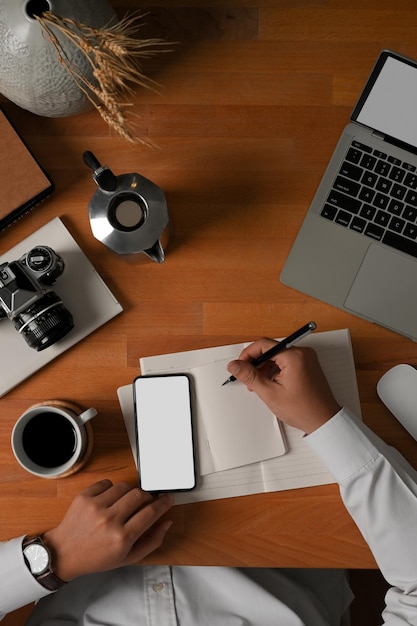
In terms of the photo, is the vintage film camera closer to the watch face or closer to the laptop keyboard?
the watch face

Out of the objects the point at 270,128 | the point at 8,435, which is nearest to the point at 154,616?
the point at 8,435

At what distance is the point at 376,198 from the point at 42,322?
0.51 metres

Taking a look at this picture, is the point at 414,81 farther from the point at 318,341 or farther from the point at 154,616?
the point at 154,616

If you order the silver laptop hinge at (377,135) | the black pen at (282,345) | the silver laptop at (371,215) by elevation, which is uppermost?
the silver laptop hinge at (377,135)

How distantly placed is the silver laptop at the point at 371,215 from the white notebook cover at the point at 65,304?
275mm

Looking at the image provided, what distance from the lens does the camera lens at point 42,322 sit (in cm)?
77

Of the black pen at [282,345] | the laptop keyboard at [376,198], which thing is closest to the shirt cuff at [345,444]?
the black pen at [282,345]

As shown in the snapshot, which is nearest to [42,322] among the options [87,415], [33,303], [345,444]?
[33,303]

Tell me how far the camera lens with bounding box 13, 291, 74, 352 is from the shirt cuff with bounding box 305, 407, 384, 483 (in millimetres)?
380

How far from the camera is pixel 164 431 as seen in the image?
0.84 metres

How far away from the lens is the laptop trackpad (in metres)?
0.84

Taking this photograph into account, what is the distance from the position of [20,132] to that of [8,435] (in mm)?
453

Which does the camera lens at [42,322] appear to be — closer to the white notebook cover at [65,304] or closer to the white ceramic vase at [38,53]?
the white notebook cover at [65,304]

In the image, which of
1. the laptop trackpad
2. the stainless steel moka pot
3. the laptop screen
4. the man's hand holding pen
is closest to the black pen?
the man's hand holding pen
